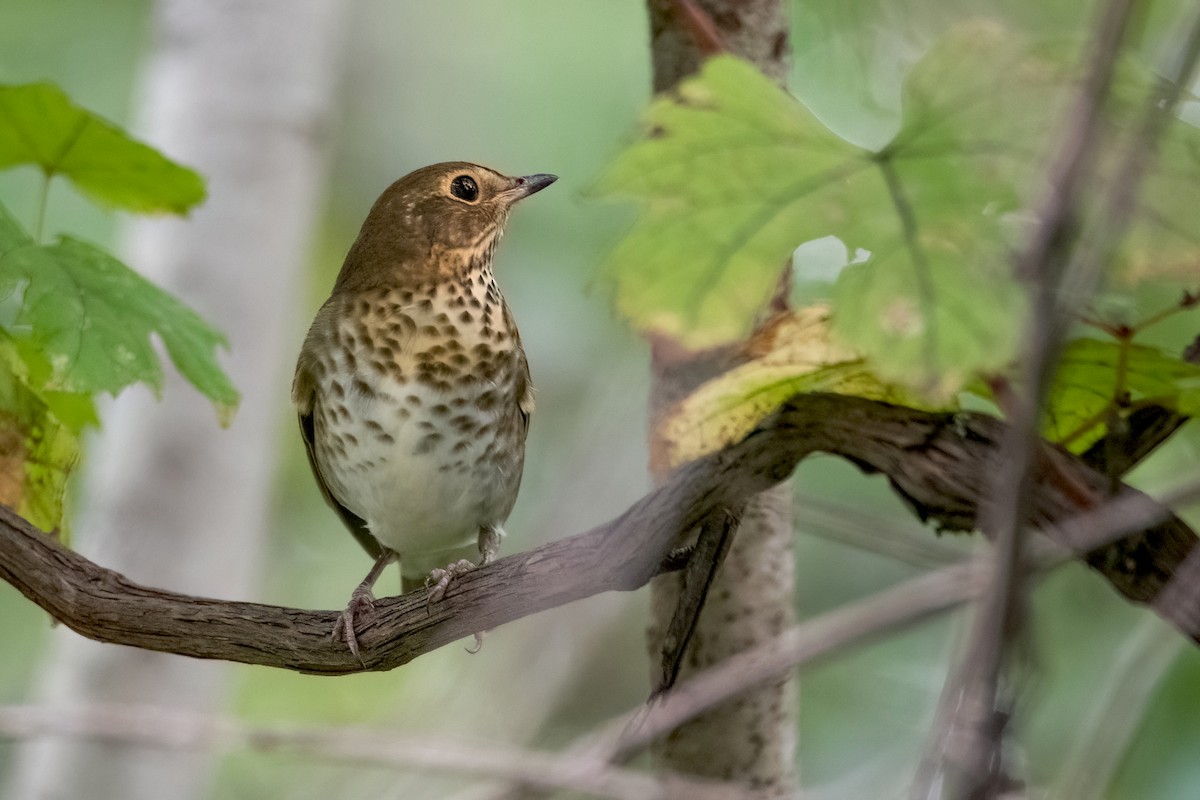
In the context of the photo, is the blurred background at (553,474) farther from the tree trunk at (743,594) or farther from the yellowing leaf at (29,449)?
the yellowing leaf at (29,449)

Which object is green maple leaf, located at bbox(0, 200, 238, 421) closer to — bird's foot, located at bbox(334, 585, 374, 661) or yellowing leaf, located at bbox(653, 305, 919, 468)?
bird's foot, located at bbox(334, 585, 374, 661)

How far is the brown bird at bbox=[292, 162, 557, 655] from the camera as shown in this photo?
2.53 m

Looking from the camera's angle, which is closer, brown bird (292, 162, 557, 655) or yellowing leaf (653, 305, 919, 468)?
yellowing leaf (653, 305, 919, 468)

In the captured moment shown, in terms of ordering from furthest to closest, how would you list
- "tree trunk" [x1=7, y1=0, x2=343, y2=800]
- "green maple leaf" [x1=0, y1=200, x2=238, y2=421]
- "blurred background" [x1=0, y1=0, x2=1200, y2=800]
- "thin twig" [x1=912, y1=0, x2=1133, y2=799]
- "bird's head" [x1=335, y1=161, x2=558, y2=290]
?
"tree trunk" [x1=7, y1=0, x2=343, y2=800] < "blurred background" [x1=0, y1=0, x2=1200, y2=800] < "bird's head" [x1=335, y1=161, x2=558, y2=290] < "green maple leaf" [x1=0, y1=200, x2=238, y2=421] < "thin twig" [x1=912, y1=0, x2=1133, y2=799]

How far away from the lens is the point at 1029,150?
133cm

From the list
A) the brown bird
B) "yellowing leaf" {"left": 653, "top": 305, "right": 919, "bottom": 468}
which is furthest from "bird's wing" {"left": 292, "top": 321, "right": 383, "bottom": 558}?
"yellowing leaf" {"left": 653, "top": 305, "right": 919, "bottom": 468}

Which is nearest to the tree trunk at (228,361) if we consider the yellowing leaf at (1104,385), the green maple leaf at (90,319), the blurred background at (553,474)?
the blurred background at (553,474)

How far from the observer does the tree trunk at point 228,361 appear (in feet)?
11.7

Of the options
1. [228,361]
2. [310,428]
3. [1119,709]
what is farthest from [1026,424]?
[228,361]

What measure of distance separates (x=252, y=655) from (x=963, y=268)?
43.2 inches

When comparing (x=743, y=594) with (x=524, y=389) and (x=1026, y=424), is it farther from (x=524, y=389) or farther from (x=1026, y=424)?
(x=1026, y=424)

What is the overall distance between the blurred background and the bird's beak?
5.0 inches

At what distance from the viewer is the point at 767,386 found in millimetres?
1497

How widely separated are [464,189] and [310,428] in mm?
613
